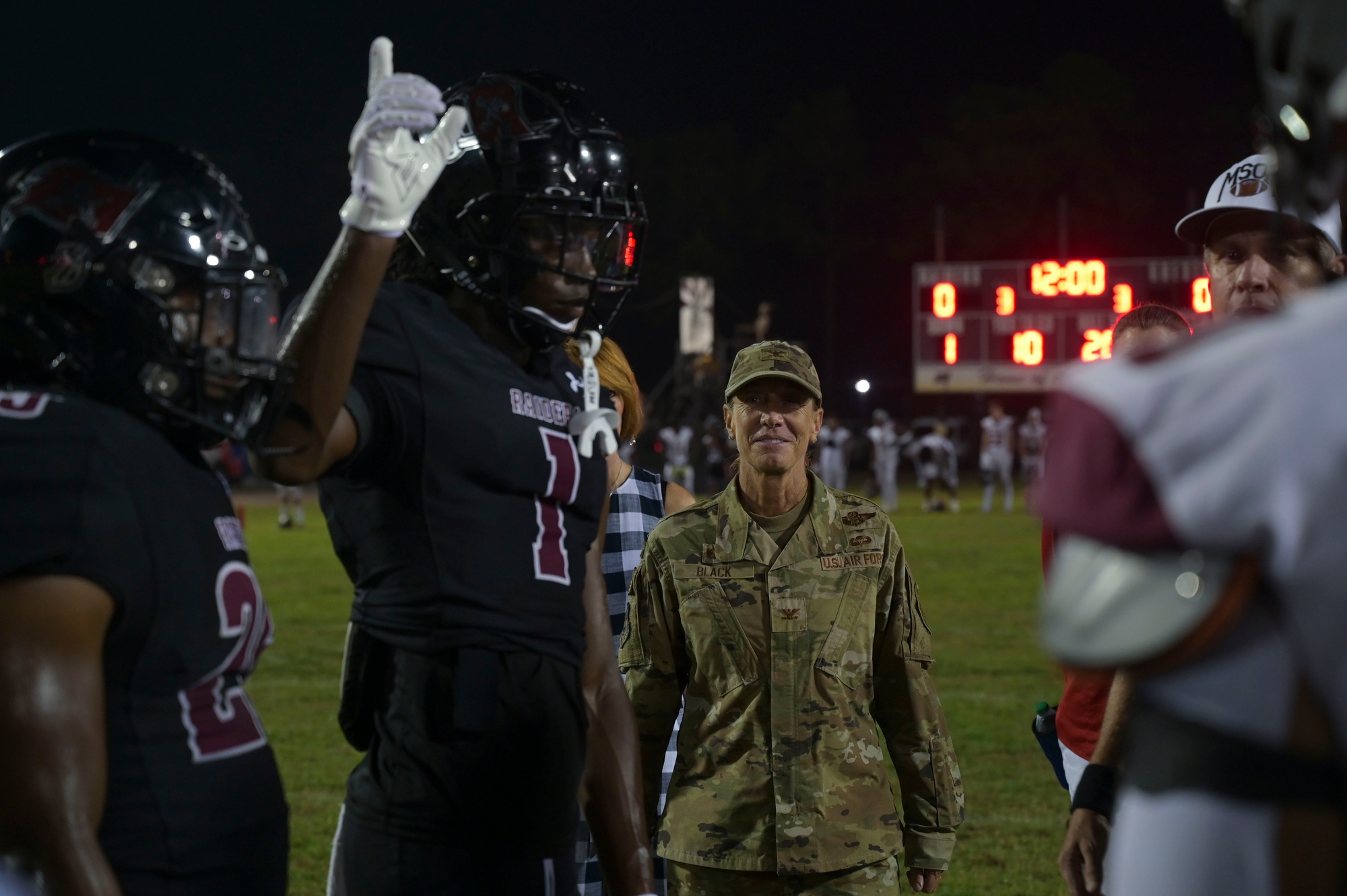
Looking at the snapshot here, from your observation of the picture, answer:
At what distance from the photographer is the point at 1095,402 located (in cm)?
98

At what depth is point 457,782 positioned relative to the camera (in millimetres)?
→ 2102

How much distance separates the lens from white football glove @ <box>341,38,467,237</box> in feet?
6.40

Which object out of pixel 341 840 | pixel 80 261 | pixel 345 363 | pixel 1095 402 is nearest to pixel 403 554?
pixel 345 363

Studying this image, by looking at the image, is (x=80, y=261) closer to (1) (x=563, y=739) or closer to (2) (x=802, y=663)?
(1) (x=563, y=739)

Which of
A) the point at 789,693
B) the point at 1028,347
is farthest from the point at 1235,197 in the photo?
the point at 1028,347

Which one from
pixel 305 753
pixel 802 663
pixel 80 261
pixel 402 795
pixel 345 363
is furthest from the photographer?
pixel 305 753

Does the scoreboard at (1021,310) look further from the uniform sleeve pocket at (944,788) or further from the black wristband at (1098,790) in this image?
the black wristband at (1098,790)

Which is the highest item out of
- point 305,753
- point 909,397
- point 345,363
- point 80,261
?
point 909,397

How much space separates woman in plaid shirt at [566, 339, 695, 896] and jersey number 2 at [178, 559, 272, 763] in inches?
68.4

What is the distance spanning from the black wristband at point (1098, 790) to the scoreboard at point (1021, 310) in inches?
762

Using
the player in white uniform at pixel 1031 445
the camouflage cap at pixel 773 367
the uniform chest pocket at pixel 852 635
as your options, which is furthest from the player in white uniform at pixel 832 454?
the uniform chest pocket at pixel 852 635

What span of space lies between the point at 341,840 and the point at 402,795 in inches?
7.7

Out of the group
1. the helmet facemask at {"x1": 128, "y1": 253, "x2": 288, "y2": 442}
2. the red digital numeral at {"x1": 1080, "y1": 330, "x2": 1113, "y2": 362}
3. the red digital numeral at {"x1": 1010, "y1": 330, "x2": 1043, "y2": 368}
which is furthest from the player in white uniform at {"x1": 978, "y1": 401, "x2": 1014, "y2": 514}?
the helmet facemask at {"x1": 128, "y1": 253, "x2": 288, "y2": 442}

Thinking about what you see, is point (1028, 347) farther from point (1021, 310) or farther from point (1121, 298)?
point (1121, 298)
